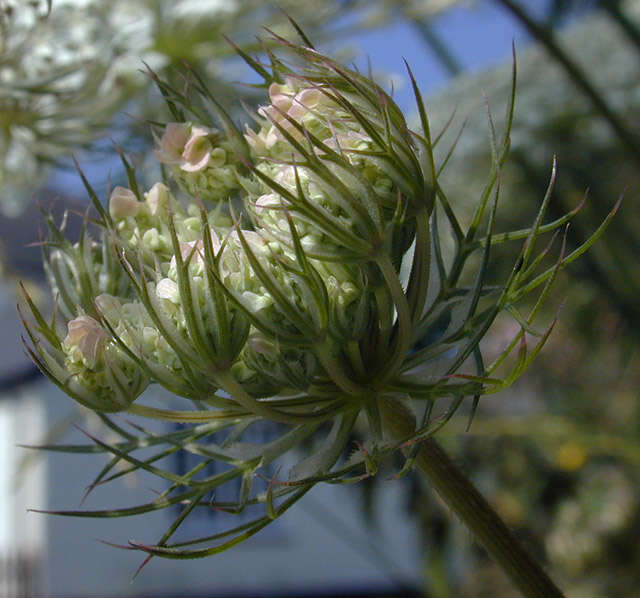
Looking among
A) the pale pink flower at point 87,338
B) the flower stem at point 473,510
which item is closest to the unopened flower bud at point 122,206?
the pale pink flower at point 87,338

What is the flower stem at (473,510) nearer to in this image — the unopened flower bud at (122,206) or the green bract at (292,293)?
the green bract at (292,293)

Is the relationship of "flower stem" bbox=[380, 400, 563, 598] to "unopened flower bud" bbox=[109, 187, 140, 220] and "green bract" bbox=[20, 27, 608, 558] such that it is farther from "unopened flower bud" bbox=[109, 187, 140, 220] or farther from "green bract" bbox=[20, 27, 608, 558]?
"unopened flower bud" bbox=[109, 187, 140, 220]

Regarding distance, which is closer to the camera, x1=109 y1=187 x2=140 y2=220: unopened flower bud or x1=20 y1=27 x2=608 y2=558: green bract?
x1=20 y1=27 x2=608 y2=558: green bract

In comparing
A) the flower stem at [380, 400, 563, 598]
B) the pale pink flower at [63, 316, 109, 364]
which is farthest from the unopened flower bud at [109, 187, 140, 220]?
the flower stem at [380, 400, 563, 598]

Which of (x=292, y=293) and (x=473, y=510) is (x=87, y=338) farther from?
(x=473, y=510)

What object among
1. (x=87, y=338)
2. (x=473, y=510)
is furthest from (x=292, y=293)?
(x=473, y=510)

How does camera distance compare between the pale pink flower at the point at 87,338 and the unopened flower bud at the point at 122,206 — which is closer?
the pale pink flower at the point at 87,338
